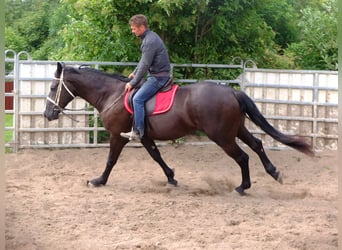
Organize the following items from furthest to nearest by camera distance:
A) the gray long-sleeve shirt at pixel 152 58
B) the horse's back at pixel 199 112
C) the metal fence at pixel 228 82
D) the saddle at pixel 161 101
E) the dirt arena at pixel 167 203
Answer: the metal fence at pixel 228 82, the saddle at pixel 161 101, the gray long-sleeve shirt at pixel 152 58, the horse's back at pixel 199 112, the dirt arena at pixel 167 203

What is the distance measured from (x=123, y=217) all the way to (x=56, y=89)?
2407 mm

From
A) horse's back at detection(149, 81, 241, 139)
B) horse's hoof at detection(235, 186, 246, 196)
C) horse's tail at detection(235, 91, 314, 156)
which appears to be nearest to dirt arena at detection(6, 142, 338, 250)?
horse's hoof at detection(235, 186, 246, 196)

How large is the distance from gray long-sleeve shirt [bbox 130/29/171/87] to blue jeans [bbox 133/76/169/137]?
12 cm

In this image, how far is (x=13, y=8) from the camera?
54.4ft

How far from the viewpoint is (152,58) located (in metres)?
6.50

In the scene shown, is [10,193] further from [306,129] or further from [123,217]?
[306,129]

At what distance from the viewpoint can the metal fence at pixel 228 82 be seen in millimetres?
9023

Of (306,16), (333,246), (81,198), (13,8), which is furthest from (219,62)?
(13,8)

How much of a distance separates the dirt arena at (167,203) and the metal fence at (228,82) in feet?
1.24

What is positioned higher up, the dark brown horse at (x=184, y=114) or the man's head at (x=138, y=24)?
the man's head at (x=138, y=24)

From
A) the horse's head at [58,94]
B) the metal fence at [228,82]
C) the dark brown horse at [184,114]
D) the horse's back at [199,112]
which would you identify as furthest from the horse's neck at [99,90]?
the metal fence at [228,82]

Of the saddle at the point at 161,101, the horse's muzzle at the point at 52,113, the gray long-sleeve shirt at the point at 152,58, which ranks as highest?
the gray long-sleeve shirt at the point at 152,58

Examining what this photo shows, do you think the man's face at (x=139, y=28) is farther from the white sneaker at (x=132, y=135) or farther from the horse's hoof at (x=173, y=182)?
the horse's hoof at (x=173, y=182)

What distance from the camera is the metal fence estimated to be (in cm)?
902
